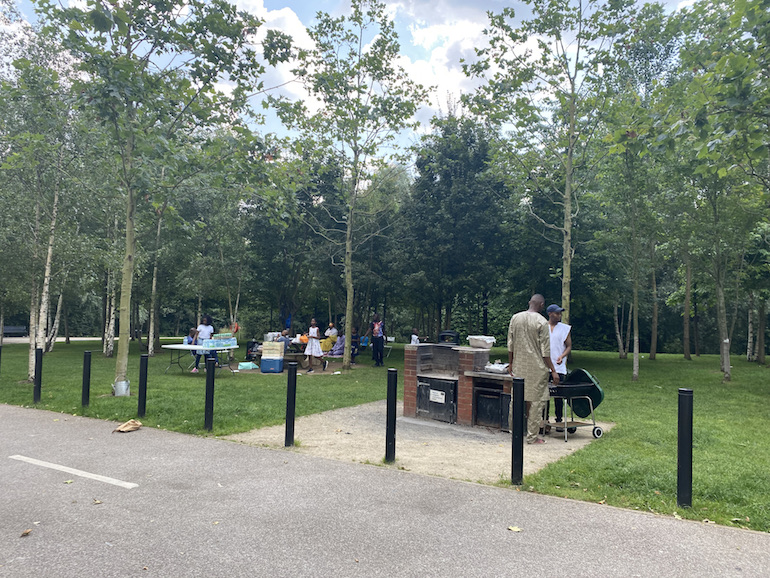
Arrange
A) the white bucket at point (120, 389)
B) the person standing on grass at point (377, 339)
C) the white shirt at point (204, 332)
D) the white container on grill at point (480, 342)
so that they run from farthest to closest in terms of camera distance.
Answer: the person standing on grass at point (377, 339) → the white shirt at point (204, 332) → the white bucket at point (120, 389) → the white container on grill at point (480, 342)

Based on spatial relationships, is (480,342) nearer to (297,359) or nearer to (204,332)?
(204,332)

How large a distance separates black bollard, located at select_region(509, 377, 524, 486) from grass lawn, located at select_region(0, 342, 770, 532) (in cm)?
15

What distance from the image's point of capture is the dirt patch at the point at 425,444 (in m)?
5.72

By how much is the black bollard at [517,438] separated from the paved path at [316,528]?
26 centimetres

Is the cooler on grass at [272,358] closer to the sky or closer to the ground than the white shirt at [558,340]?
closer to the ground

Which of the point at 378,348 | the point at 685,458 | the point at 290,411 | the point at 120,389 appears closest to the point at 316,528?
the point at 290,411

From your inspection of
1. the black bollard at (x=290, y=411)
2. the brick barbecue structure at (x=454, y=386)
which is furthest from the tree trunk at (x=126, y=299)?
the brick barbecue structure at (x=454, y=386)

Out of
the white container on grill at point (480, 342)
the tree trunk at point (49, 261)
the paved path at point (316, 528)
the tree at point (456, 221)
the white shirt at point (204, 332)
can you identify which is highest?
the tree at point (456, 221)

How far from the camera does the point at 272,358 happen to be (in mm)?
15609

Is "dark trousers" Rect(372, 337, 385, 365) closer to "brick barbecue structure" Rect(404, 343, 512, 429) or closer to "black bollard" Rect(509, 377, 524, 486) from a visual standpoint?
"brick barbecue structure" Rect(404, 343, 512, 429)

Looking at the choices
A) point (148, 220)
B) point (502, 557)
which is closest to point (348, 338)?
point (148, 220)

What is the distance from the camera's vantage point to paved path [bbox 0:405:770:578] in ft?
10.9

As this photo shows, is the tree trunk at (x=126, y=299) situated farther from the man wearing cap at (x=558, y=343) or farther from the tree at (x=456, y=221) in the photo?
the tree at (x=456, y=221)

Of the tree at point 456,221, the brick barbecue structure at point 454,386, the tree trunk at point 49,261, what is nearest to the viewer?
the brick barbecue structure at point 454,386
